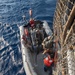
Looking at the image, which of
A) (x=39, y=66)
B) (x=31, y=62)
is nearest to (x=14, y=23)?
(x=39, y=66)

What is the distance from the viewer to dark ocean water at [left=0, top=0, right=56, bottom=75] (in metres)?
20.0

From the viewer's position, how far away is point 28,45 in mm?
18188

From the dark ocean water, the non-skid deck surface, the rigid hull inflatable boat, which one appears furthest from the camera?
the dark ocean water

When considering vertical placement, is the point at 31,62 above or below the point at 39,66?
above

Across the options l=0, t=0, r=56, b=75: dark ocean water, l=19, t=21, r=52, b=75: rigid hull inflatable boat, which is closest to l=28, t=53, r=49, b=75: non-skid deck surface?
l=19, t=21, r=52, b=75: rigid hull inflatable boat

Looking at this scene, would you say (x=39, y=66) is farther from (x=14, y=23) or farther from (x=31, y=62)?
(x=14, y=23)

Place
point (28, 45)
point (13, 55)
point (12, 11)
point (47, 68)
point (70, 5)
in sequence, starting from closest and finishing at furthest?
point (70, 5)
point (47, 68)
point (28, 45)
point (13, 55)
point (12, 11)

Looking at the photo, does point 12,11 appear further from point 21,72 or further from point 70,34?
point 70,34

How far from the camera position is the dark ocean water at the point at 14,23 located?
1997cm

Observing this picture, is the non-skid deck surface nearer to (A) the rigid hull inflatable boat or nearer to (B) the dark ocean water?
(A) the rigid hull inflatable boat

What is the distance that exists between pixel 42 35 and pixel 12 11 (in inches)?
494

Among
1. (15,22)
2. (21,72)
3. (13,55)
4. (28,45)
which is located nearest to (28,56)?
(28,45)

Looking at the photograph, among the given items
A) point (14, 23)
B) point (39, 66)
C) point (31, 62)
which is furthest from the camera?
point (14, 23)

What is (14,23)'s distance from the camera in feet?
88.7
